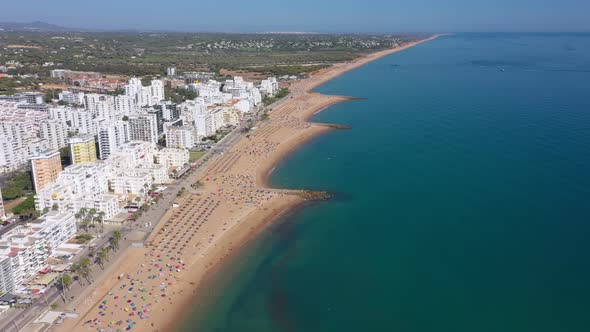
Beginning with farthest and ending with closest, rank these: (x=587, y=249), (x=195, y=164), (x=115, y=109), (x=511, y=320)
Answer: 1. (x=115, y=109)
2. (x=195, y=164)
3. (x=587, y=249)
4. (x=511, y=320)

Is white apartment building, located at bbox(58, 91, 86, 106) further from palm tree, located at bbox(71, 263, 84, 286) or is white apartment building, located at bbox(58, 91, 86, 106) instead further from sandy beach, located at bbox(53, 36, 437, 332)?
palm tree, located at bbox(71, 263, 84, 286)

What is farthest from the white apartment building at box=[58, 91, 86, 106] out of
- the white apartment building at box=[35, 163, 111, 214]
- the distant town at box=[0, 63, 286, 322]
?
the white apartment building at box=[35, 163, 111, 214]

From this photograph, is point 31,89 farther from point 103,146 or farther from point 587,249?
point 587,249

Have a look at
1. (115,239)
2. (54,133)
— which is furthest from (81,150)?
(115,239)

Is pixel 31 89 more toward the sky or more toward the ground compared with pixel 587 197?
more toward the sky

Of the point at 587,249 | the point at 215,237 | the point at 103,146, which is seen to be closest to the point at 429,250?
the point at 587,249

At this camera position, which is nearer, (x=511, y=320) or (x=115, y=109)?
(x=511, y=320)
